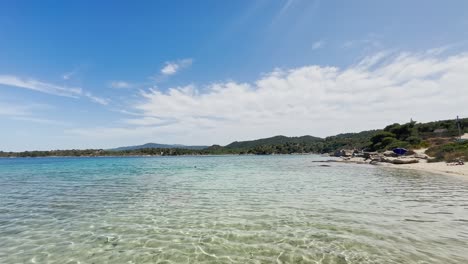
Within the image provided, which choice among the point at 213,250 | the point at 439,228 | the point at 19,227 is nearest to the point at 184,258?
the point at 213,250

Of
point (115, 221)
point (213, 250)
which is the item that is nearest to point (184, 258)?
point (213, 250)

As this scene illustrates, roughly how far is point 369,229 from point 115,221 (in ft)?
34.1

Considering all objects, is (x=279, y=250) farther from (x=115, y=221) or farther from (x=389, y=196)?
(x=389, y=196)

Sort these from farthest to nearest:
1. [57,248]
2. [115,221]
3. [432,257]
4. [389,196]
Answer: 1. [389,196]
2. [115,221]
3. [57,248]
4. [432,257]

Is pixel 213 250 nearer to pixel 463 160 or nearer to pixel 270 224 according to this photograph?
pixel 270 224

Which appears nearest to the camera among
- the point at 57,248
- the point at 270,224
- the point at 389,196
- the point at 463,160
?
the point at 57,248

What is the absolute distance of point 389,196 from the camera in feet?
54.1

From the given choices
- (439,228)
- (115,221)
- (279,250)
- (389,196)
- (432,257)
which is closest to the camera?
(432,257)

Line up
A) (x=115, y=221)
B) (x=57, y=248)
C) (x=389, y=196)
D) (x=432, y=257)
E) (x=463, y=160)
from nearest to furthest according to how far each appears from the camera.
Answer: (x=432, y=257), (x=57, y=248), (x=115, y=221), (x=389, y=196), (x=463, y=160)

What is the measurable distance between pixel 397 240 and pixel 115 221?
35.8ft

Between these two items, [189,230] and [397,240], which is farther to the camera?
[189,230]

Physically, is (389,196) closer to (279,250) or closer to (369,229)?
(369,229)

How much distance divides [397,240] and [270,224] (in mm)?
4350

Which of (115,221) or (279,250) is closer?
(279,250)
